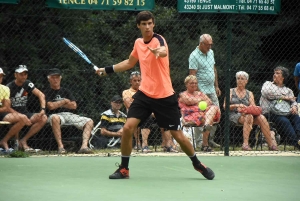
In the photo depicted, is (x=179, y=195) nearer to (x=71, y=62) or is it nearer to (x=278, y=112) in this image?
(x=278, y=112)

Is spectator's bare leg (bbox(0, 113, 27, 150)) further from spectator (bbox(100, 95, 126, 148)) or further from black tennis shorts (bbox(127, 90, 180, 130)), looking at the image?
black tennis shorts (bbox(127, 90, 180, 130))

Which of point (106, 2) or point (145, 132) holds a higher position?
point (106, 2)

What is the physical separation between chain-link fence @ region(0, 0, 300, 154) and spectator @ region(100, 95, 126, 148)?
15.0 inches

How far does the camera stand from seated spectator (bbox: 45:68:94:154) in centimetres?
1087

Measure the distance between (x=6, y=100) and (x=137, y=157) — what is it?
75.9 inches

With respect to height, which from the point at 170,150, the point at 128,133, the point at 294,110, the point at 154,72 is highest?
the point at 154,72

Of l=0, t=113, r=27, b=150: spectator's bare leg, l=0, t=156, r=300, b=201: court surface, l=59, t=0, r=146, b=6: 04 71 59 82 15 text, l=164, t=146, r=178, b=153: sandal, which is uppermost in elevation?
l=59, t=0, r=146, b=6: 04 71 59 82 15 text

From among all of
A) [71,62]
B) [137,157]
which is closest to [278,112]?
[137,157]

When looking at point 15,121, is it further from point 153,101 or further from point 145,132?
point 153,101

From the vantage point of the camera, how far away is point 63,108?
Answer: 1101 centimetres

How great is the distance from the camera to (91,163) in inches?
368

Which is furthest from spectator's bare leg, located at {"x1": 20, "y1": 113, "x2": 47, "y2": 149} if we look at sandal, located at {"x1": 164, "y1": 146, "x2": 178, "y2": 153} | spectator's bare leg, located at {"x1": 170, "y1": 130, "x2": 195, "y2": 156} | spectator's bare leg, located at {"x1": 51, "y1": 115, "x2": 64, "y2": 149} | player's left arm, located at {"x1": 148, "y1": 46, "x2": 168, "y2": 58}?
player's left arm, located at {"x1": 148, "y1": 46, "x2": 168, "y2": 58}

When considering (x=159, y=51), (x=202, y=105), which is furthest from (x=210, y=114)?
(x=159, y=51)

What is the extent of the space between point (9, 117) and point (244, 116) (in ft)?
10.9
